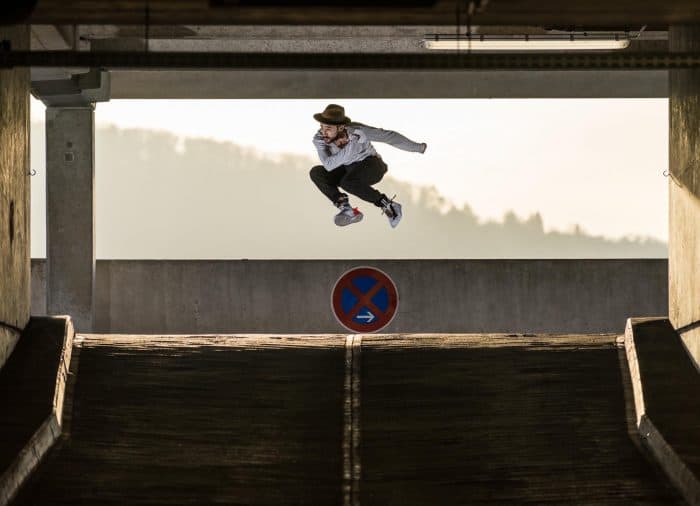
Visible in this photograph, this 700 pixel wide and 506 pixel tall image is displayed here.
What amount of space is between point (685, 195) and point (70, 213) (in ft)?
28.7

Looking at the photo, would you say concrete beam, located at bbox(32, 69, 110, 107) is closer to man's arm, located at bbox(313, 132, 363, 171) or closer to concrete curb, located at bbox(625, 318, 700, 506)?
man's arm, located at bbox(313, 132, 363, 171)

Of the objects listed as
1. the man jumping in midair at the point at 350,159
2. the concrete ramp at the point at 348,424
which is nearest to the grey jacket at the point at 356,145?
the man jumping in midair at the point at 350,159

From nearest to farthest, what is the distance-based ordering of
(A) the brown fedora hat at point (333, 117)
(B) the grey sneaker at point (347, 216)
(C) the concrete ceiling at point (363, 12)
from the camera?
(C) the concrete ceiling at point (363, 12) < (A) the brown fedora hat at point (333, 117) < (B) the grey sneaker at point (347, 216)

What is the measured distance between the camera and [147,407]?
10.3 m

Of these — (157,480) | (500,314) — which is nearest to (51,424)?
(157,480)

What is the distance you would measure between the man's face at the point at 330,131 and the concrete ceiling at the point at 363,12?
419 centimetres

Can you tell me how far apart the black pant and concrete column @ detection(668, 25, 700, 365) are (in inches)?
142

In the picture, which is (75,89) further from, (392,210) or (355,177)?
(392,210)

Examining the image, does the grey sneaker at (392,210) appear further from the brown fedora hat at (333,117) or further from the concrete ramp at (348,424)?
the concrete ramp at (348,424)

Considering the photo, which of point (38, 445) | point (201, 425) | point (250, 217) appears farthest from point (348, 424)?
point (250, 217)

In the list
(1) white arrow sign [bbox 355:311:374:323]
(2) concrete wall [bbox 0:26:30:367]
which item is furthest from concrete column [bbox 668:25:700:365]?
(2) concrete wall [bbox 0:26:30:367]

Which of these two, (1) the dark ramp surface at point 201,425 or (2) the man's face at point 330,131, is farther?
(2) the man's face at point 330,131

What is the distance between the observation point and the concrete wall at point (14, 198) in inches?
430

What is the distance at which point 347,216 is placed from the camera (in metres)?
15.5
